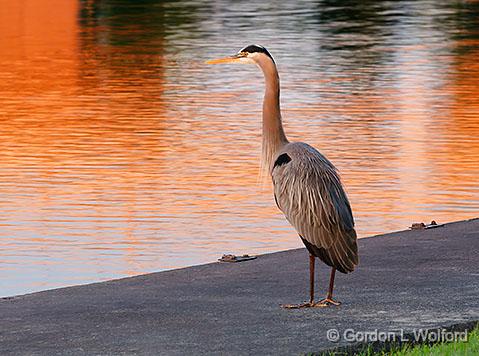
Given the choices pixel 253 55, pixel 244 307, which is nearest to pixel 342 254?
pixel 244 307

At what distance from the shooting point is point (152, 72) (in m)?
31.5

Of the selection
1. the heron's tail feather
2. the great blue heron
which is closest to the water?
the great blue heron

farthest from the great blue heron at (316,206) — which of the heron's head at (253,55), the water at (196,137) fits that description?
the water at (196,137)

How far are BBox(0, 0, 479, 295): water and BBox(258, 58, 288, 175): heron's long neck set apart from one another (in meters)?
2.97

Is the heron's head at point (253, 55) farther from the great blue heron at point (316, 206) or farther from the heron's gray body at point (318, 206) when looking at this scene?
the heron's gray body at point (318, 206)

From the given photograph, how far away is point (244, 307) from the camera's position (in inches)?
382

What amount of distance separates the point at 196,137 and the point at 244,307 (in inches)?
464

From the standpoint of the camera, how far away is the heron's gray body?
959 centimetres

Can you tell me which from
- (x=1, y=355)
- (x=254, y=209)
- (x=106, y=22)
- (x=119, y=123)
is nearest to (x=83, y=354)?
(x=1, y=355)

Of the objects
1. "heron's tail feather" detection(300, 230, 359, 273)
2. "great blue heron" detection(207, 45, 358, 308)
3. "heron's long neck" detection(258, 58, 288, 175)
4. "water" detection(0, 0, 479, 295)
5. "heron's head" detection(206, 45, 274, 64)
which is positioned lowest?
"water" detection(0, 0, 479, 295)

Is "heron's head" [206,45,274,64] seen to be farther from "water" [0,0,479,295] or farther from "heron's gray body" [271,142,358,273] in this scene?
"water" [0,0,479,295]

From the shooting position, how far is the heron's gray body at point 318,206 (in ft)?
31.5

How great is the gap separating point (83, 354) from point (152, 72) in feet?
76.5

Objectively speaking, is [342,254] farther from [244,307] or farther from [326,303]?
[244,307]
